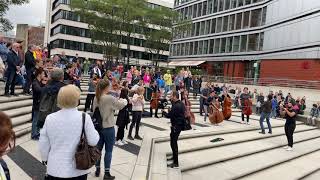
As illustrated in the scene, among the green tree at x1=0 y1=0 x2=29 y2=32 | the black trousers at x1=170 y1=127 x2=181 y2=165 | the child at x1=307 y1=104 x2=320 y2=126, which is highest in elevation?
the green tree at x1=0 y1=0 x2=29 y2=32

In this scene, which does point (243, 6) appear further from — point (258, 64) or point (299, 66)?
point (299, 66)

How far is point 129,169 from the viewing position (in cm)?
839

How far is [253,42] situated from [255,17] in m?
3.43

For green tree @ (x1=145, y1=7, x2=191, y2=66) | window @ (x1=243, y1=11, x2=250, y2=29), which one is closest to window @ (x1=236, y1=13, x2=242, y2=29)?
window @ (x1=243, y1=11, x2=250, y2=29)

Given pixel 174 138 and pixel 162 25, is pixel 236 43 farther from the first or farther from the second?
pixel 174 138

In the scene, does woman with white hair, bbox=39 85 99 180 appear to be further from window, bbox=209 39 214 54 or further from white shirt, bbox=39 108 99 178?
window, bbox=209 39 214 54

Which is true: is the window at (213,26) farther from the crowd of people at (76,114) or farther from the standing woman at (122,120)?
the standing woman at (122,120)

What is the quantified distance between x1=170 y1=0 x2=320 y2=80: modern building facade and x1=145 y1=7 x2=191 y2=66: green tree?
7.67 m

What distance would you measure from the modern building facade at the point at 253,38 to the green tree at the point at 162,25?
7.67 metres

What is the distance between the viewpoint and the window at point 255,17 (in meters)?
53.1

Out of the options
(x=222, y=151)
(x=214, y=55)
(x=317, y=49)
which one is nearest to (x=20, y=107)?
(x=222, y=151)

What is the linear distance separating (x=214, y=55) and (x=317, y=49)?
25091 mm

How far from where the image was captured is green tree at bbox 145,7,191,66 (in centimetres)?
5069

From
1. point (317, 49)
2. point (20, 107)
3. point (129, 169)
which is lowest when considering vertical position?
point (129, 169)
